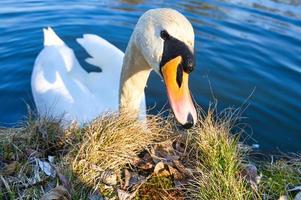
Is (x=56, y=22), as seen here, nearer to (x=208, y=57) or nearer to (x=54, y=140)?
(x=208, y=57)

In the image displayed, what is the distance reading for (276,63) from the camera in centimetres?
855

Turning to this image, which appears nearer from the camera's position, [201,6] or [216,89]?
[216,89]

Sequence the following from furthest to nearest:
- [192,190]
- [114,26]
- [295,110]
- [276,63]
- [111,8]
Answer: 1. [111,8]
2. [114,26]
3. [276,63]
4. [295,110]
5. [192,190]

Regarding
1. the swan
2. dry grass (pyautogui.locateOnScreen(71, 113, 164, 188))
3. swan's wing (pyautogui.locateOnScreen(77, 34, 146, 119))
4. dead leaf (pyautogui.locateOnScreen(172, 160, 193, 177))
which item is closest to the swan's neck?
the swan

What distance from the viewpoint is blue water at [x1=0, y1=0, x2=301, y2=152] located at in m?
6.92

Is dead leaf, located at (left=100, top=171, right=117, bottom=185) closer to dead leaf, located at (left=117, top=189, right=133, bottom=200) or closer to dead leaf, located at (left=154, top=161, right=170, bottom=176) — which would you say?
dead leaf, located at (left=117, top=189, right=133, bottom=200)

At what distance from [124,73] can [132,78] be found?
0.11 m

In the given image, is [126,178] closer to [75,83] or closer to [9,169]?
[9,169]

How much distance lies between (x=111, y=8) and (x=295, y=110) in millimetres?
5257

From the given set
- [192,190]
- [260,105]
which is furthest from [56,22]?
[192,190]

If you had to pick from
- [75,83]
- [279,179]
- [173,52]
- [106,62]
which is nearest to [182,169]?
[279,179]

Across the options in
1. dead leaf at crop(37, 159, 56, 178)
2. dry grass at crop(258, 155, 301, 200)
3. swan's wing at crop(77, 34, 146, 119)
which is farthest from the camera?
swan's wing at crop(77, 34, 146, 119)

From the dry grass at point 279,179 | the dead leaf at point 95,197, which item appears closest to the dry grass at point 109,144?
the dead leaf at point 95,197

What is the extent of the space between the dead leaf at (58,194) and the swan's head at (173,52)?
962 millimetres
